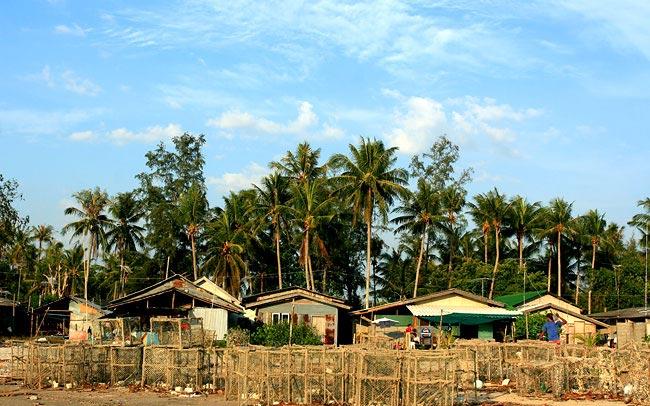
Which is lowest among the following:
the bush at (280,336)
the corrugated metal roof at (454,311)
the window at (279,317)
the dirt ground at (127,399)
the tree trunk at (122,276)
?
the dirt ground at (127,399)

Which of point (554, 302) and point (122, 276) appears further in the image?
point (122, 276)

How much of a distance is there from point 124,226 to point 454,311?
35.7 m

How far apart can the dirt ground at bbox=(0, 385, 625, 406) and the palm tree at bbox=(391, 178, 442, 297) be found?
36011 mm

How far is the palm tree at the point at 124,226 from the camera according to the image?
6606 centimetres

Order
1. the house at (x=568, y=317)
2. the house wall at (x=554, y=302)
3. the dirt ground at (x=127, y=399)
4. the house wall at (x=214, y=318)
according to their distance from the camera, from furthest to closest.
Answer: the house wall at (x=554, y=302)
the house at (x=568, y=317)
the house wall at (x=214, y=318)
the dirt ground at (x=127, y=399)

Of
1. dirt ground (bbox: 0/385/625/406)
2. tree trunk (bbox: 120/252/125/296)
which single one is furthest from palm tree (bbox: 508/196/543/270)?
dirt ground (bbox: 0/385/625/406)

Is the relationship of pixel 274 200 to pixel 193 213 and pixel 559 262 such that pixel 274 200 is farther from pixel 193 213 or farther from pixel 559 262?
pixel 559 262

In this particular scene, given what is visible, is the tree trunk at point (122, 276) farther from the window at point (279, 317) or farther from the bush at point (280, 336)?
the bush at point (280, 336)

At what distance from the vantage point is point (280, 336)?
38.2 metres

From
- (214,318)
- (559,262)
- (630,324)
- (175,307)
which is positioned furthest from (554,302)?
(175,307)

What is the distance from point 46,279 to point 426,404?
65318 millimetres

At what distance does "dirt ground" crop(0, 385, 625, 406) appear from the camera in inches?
829

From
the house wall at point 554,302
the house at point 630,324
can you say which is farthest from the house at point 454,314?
the house wall at point 554,302

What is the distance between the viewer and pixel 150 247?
6656cm
